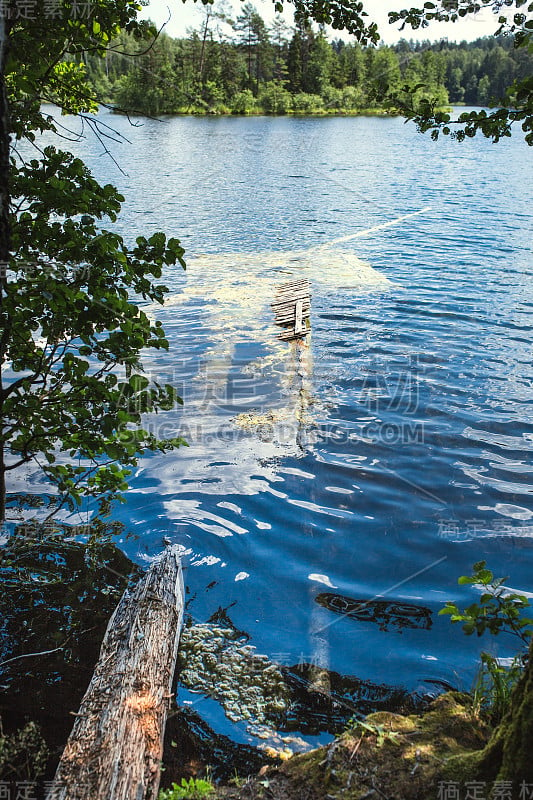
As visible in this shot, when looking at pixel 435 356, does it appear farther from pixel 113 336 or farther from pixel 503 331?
pixel 113 336

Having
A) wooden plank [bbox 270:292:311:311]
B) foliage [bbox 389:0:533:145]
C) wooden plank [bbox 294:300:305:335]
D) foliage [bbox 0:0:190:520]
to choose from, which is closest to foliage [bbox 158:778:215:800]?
foliage [bbox 0:0:190:520]

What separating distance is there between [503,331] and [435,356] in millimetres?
2336

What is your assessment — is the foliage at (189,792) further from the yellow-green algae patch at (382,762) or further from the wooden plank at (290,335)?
the wooden plank at (290,335)

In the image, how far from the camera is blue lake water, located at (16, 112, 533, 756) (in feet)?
19.4

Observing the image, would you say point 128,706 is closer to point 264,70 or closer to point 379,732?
point 379,732

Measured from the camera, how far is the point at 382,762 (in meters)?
3.63

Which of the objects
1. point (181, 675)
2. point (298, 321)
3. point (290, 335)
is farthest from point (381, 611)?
point (298, 321)

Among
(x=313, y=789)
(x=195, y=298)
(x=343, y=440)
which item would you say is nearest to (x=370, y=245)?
(x=195, y=298)

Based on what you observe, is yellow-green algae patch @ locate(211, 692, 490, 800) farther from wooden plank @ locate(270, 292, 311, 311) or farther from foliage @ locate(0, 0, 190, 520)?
wooden plank @ locate(270, 292, 311, 311)

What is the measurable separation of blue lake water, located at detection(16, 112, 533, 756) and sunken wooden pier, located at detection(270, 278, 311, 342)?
14.1 inches

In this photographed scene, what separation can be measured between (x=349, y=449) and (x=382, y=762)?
5.50 metres

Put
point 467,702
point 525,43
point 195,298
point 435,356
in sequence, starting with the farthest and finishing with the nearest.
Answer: point 195,298 < point 435,356 < point 467,702 < point 525,43

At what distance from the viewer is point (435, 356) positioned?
1251 centimetres

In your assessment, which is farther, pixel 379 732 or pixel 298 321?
pixel 298 321
